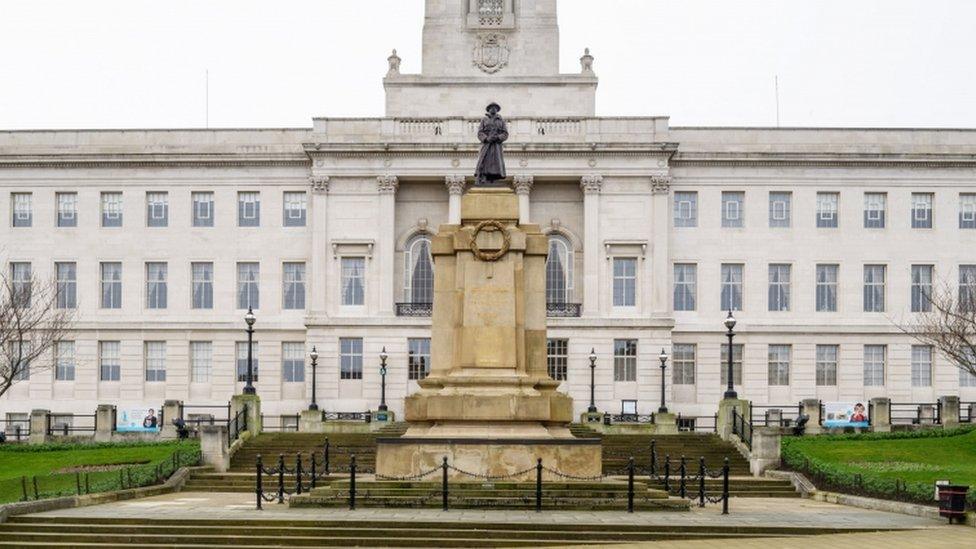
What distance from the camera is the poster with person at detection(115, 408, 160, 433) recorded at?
64.1m

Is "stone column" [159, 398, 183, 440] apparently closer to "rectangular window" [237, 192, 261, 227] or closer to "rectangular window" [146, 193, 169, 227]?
"rectangular window" [237, 192, 261, 227]

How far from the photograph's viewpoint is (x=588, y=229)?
7569 centimetres

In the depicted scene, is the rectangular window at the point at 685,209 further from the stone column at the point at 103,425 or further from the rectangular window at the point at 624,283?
the stone column at the point at 103,425

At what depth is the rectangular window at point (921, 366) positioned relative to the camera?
7712 centimetres

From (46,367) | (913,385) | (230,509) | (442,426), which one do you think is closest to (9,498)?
(230,509)

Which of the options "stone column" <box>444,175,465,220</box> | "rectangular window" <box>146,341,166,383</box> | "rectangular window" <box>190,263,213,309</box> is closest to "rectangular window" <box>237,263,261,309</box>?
"rectangular window" <box>190,263,213,309</box>

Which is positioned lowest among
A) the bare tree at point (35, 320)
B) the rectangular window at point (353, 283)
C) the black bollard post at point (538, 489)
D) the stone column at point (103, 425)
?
the stone column at point (103, 425)

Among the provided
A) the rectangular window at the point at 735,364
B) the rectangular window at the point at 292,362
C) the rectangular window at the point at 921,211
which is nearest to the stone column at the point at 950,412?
the rectangular window at the point at 735,364

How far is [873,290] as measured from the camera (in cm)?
7756

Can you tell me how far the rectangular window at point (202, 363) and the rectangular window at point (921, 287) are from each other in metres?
35.2

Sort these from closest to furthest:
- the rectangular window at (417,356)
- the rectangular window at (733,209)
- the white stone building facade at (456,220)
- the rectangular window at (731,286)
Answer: the rectangular window at (417,356), the white stone building facade at (456,220), the rectangular window at (731,286), the rectangular window at (733,209)

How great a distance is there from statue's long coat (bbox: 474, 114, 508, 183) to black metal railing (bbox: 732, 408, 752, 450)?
1824 centimetres

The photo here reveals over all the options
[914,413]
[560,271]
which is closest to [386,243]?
[560,271]

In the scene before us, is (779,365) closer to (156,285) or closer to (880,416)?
(880,416)
